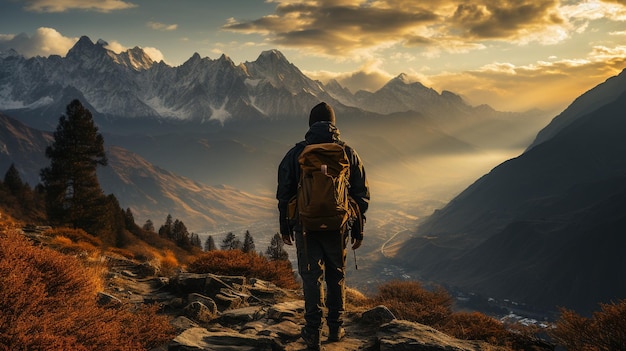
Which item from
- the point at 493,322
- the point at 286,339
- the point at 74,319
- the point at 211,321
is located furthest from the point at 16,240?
the point at 493,322

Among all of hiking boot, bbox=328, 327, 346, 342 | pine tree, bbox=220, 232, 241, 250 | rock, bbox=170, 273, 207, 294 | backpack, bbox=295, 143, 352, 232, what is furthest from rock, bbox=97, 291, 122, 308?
pine tree, bbox=220, 232, 241, 250

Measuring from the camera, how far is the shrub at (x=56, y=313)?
5282mm

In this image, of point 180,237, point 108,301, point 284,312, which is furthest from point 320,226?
point 180,237

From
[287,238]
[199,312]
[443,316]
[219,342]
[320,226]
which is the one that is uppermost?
[320,226]

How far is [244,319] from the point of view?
10.0 metres

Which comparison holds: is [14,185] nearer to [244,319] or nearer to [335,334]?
[244,319]

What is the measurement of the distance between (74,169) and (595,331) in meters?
39.0

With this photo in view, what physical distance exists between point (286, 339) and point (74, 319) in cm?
410

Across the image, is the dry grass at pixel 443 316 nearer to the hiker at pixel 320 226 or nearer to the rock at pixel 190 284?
the hiker at pixel 320 226

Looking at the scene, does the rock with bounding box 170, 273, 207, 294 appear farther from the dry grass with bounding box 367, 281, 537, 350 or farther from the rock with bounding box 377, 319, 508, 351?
the rock with bounding box 377, 319, 508, 351

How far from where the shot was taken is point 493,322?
35.6ft

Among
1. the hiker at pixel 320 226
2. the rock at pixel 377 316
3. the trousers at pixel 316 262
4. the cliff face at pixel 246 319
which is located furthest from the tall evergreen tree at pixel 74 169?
the trousers at pixel 316 262

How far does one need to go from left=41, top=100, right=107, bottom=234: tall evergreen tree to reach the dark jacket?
3402 centimetres

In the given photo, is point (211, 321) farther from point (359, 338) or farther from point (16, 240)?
point (16, 240)
